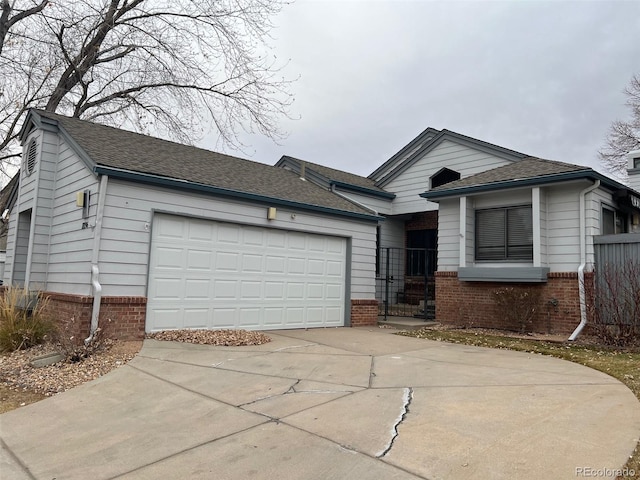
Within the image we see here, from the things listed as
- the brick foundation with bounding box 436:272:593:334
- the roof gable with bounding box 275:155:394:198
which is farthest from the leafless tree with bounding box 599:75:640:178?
the brick foundation with bounding box 436:272:593:334

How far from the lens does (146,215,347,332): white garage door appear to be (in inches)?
350

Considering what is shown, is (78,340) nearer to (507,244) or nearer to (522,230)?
(507,244)

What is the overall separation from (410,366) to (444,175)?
11509 mm

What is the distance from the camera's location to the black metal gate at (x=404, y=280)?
53.4 ft

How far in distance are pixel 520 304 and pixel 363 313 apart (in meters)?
3.92

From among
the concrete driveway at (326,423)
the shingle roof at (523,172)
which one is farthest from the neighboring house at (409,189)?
the concrete driveway at (326,423)

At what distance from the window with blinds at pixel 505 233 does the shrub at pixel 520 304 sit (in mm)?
858

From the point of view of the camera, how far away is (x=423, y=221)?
17.7 metres

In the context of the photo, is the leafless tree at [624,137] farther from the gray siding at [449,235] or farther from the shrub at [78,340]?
the shrub at [78,340]

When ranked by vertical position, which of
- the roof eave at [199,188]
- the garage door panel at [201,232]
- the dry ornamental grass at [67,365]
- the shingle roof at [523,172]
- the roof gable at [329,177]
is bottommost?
the dry ornamental grass at [67,365]

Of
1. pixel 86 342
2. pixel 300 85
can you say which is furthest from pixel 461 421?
pixel 300 85

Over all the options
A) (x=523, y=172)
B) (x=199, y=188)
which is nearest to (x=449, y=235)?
(x=523, y=172)

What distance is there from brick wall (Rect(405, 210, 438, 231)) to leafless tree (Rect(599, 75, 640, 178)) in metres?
15.6

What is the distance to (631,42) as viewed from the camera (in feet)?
58.9
